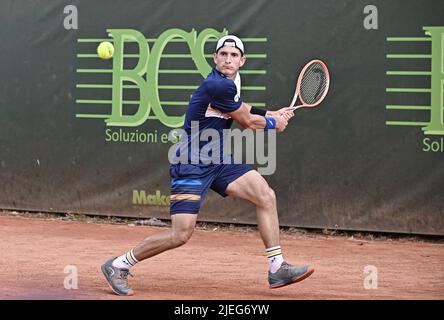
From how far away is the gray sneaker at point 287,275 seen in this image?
5523 millimetres

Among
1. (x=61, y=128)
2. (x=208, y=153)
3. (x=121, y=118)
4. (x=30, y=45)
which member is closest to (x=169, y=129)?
(x=121, y=118)

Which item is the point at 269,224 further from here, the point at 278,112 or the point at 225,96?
the point at 225,96

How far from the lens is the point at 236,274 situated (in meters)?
6.60

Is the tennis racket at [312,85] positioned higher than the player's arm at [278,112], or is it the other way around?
Result: the tennis racket at [312,85]

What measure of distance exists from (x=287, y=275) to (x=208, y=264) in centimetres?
156

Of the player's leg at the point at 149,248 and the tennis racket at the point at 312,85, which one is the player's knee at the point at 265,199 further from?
the tennis racket at the point at 312,85

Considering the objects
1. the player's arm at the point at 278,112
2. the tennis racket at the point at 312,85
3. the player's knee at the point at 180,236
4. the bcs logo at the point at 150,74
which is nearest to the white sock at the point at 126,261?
the player's knee at the point at 180,236

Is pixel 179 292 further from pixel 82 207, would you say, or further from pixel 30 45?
pixel 30 45

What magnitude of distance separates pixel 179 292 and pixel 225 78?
136 centimetres

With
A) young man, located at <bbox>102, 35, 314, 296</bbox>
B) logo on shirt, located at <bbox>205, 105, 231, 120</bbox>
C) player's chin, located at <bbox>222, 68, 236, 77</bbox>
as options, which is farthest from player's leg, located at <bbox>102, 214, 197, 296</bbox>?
player's chin, located at <bbox>222, 68, 236, 77</bbox>

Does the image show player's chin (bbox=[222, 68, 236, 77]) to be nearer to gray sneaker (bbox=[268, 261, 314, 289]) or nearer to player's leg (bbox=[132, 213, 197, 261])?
player's leg (bbox=[132, 213, 197, 261])

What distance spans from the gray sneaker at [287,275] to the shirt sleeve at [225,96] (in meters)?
1.00

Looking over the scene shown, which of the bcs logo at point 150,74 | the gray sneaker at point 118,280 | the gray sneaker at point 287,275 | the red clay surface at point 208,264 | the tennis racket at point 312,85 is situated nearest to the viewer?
the gray sneaker at point 287,275

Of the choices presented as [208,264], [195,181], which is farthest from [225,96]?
[208,264]
